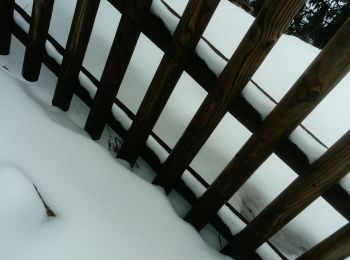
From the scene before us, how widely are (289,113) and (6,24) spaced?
6.67ft

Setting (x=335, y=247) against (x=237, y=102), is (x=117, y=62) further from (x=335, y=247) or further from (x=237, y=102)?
(x=335, y=247)

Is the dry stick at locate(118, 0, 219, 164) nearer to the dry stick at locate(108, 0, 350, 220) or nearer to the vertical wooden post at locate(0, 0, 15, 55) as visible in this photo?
the dry stick at locate(108, 0, 350, 220)

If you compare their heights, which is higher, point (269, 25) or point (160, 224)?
point (269, 25)

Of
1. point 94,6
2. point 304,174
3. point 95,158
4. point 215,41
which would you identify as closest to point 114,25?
point 215,41

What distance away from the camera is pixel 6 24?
2264 mm

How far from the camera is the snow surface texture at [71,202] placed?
1.11m

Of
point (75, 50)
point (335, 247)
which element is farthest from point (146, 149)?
point (335, 247)

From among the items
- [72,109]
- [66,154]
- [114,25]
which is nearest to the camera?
[66,154]

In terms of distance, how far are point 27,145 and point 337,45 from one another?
1329 millimetres

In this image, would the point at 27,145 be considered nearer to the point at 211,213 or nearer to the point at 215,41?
the point at 211,213

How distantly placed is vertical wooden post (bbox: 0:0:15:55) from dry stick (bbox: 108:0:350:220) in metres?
1.22

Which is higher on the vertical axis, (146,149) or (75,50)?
(75,50)

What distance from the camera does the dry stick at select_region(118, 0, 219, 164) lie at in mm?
1343

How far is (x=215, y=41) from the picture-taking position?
2836 mm
